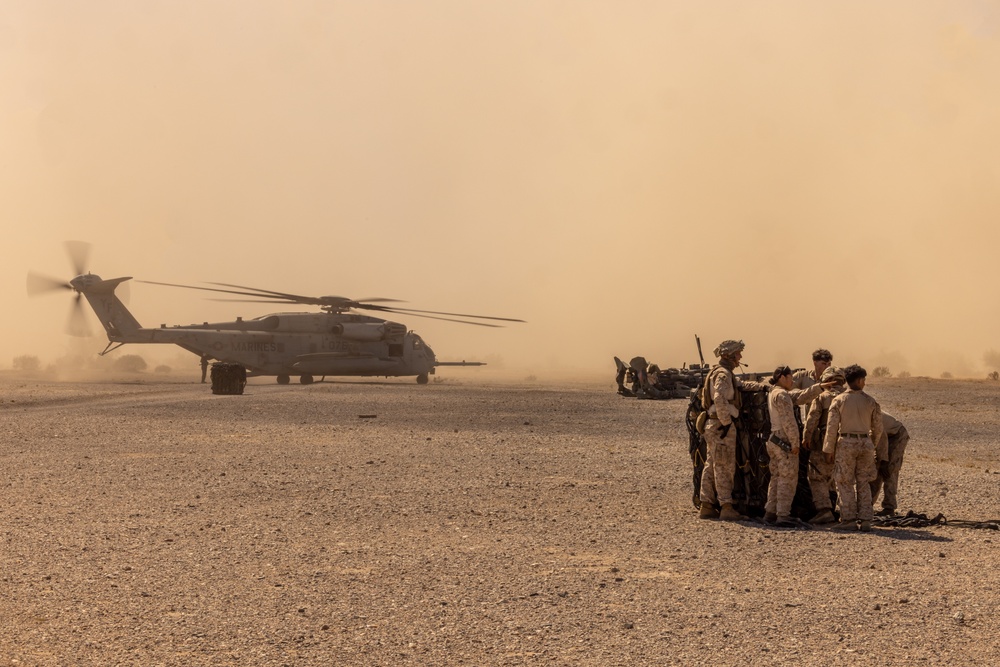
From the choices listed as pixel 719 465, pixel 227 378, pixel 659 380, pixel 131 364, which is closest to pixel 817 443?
pixel 719 465

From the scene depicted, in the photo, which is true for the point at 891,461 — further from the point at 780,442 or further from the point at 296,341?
the point at 296,341

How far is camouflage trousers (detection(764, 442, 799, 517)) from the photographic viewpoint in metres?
11.9

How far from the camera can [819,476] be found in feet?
40.0

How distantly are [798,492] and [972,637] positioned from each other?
5.32 meters

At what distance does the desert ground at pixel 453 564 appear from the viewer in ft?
23.2

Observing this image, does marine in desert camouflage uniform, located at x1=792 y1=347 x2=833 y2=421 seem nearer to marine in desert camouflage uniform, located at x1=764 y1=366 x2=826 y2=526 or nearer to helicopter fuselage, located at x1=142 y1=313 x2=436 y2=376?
marine in desert camouflage uniform, located at x1=764 y1=366 x2=826 y2=526

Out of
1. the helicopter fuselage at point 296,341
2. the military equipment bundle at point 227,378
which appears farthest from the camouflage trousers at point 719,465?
the helicopter fuselage at point 296,341

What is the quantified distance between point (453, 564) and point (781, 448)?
4.12 m

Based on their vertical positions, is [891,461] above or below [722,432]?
below

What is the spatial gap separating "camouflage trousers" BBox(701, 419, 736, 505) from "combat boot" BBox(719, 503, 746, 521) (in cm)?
5

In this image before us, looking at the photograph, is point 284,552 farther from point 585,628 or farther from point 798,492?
point 798,492

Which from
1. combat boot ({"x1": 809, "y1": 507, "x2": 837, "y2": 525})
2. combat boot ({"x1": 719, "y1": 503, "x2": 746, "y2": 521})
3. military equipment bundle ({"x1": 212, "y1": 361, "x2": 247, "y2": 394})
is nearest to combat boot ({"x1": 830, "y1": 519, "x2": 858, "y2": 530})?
combat boot ({"x1": 809, "y1": 507, "x2": 837, "y2": 525})

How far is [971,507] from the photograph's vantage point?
43.3ft

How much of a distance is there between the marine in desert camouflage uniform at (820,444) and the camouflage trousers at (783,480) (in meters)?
0.30
